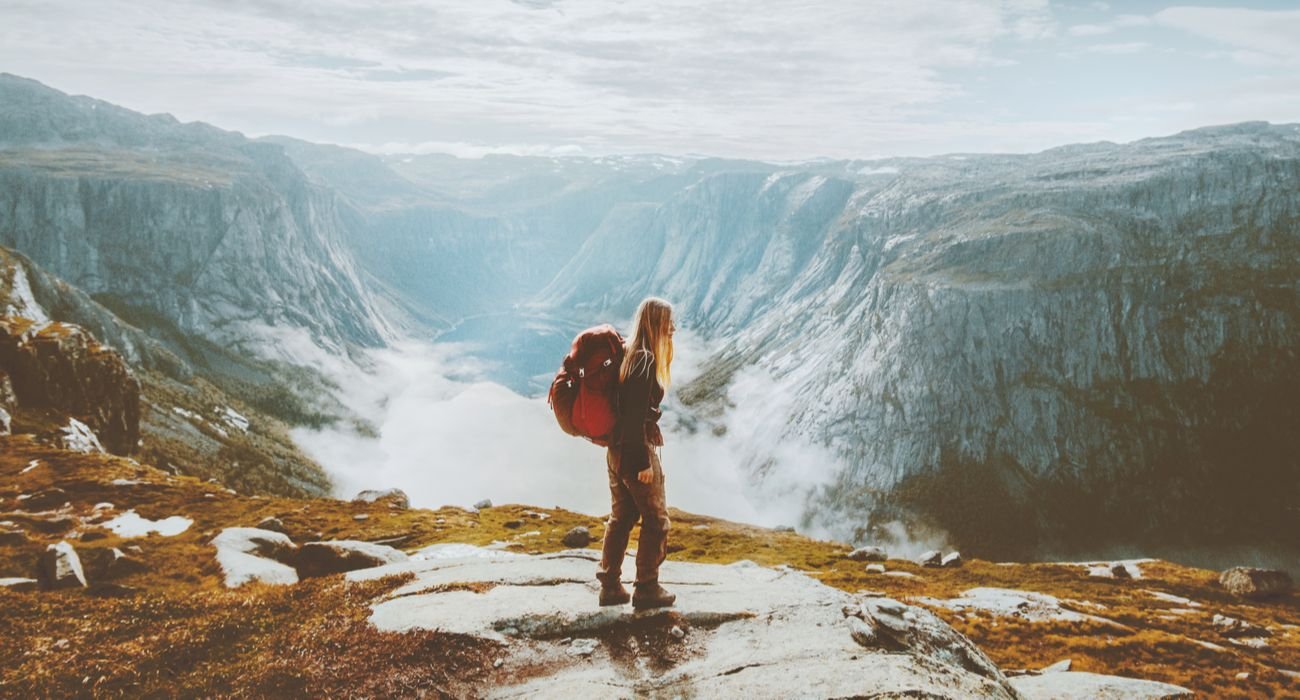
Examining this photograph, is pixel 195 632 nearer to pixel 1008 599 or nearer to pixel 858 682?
pixel 858 682

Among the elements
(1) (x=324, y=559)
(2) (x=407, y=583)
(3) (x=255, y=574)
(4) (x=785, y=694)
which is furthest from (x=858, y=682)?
(3) (x=255, y=574)

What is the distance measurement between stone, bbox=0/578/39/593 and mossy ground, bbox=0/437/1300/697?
160 cm

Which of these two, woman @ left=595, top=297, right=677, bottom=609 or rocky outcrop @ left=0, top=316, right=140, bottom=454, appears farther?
rocky outcrop @ left=0, top=316, right=140, bottom=454

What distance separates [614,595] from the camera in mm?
14891

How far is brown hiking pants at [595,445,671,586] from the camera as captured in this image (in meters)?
14.1

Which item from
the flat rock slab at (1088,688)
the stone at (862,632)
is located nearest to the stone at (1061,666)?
the flat rock slab at (1088,688)

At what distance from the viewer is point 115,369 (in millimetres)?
86312

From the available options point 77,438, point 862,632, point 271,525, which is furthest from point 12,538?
point 77,438

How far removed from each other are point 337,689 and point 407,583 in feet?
20.5

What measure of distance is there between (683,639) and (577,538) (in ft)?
121

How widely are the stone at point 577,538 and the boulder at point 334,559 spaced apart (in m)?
23.2

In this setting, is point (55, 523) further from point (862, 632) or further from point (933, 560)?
point (933, 560)

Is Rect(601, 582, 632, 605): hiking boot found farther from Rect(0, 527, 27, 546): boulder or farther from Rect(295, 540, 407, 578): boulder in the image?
Rect(0, 527, 27, 546): boulder

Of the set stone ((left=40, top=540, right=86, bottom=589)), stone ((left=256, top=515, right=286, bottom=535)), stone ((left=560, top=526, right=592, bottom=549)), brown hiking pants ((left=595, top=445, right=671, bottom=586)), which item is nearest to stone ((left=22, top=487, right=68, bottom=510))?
stone ((left=256, top=515, right=286, bottom=535))
